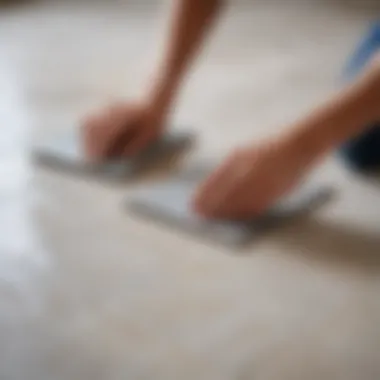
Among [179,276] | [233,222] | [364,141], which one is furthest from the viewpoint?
[364,141]

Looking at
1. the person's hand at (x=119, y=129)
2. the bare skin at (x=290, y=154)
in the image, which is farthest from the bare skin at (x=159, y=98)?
the bare skin at (x=290, y=154)

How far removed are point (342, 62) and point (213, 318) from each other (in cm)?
104

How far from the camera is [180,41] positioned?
1343mm

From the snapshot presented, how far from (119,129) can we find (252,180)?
31 cm

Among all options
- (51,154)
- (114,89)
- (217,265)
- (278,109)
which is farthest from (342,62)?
(217,265)

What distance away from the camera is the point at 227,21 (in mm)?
2246

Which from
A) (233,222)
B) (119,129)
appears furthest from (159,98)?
(233,222)

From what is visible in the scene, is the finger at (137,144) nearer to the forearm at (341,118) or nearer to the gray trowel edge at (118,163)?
the gray trowel edge at (118,163)

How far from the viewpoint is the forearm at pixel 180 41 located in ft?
4.35

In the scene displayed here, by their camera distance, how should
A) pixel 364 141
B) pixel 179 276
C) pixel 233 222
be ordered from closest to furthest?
pixel 179 276 → pixel 233 222 → pixel 364 141

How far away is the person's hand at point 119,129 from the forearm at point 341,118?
1.05 ft

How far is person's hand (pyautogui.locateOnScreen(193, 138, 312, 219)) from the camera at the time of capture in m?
1.13

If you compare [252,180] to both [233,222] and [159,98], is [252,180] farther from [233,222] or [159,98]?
[159,98]

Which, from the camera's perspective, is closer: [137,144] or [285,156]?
[285,156]
